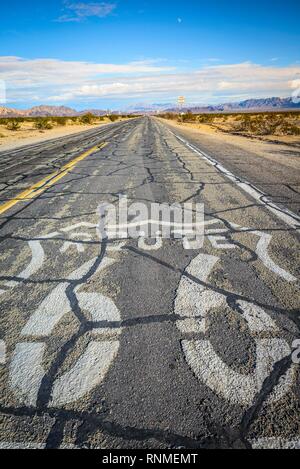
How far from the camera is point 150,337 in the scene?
1.83 meters

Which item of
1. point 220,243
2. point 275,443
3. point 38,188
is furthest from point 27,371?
point 38,188

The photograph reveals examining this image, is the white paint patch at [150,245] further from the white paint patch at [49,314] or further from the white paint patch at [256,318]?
the white paint patch at [256,318]

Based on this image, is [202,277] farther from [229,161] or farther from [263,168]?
[229,161]

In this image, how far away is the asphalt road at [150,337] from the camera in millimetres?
1336

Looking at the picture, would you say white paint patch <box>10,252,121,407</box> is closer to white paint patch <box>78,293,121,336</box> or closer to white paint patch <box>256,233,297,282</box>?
white paint patch <box>78,293,121,336</box>

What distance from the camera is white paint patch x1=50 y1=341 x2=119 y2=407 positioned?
147 centimetres

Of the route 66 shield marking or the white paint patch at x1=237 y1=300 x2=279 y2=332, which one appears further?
the white paint patch at x1=237 y1=300 x2=279 y2=332

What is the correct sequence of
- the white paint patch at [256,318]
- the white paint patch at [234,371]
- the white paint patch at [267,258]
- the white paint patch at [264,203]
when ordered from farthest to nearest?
the white paint patch at [264,203]
the white paint patch at [267,258]
the white paint patch at [256,318]
the white paint patch at [234,371]

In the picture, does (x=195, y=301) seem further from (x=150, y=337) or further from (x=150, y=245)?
(x=150, y=245)

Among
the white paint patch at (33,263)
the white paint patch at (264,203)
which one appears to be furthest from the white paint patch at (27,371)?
the white paint patch at (264,203)

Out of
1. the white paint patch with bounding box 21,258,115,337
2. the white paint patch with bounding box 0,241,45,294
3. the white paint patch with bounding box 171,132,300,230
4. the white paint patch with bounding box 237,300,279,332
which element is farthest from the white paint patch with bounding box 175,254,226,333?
the white paint patch with bounding box 171,132,300,230

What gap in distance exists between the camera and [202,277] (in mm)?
2475
